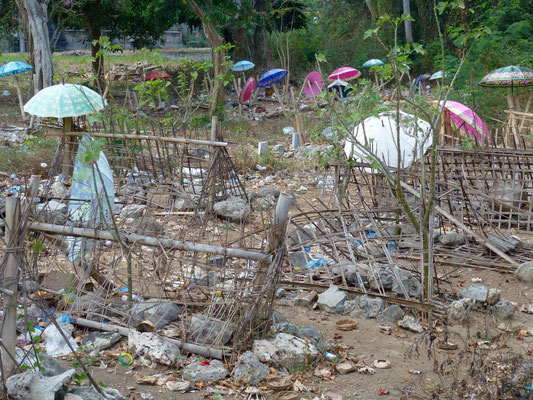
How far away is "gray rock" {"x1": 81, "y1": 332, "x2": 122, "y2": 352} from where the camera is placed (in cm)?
350

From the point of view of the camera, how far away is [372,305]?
4.18 m

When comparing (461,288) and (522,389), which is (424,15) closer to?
(461,288)

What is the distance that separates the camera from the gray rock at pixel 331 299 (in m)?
4.25

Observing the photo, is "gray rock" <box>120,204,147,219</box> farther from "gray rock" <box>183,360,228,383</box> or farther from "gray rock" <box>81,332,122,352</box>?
"gray rock" <box>183,360,228,383</box>

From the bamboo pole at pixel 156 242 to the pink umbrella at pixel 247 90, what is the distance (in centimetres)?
1155

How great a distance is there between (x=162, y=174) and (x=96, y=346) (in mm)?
3815

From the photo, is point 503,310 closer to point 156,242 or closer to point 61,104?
point 156,242

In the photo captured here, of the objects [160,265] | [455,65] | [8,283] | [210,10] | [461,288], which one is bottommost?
[461,288]

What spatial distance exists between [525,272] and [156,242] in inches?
114

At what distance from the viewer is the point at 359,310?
4207mm

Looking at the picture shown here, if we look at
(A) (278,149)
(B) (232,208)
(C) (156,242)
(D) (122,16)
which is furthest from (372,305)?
(D) (122,16)

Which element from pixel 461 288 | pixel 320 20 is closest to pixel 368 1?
pixel 320 20

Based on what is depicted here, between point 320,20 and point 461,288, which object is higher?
point 320,20

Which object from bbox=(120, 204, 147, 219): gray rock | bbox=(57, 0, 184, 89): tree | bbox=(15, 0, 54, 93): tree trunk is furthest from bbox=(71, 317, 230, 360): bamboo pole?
bbox=(57, 0, 184, 89): tree
